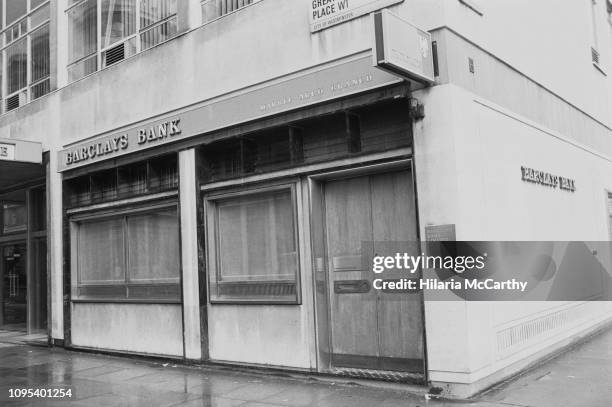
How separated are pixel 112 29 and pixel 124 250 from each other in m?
4.33

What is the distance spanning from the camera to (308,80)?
25.1 ft

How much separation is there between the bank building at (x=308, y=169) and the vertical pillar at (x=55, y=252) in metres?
0.06

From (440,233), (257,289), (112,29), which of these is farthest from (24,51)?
(440,233)

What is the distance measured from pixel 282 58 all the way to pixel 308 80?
656mm

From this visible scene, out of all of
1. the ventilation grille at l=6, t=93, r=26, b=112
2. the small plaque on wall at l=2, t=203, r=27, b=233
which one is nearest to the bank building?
the ventilation grille at l=6, t=93, r=26, b=112

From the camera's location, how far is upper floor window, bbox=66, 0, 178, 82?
406 inches

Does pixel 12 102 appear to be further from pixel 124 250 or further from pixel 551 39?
pixel 551 39

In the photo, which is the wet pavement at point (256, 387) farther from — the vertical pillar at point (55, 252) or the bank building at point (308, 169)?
the vertical pillar at point (55, 252)

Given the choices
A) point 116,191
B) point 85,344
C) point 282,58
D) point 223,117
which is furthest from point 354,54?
point 85,344

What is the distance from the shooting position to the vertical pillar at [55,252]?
11.9m

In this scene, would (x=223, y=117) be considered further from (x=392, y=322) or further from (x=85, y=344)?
(x=85, y=344)

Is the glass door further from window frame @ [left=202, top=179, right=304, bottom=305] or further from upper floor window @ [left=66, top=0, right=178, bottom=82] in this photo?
window frame @ [left=202, top=179, right=304, bottom=305]

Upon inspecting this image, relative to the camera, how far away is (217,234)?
9.17m

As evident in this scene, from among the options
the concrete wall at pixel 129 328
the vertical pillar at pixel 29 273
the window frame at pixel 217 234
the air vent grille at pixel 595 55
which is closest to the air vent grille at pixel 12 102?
the vertical pillar at pixel 29 273
